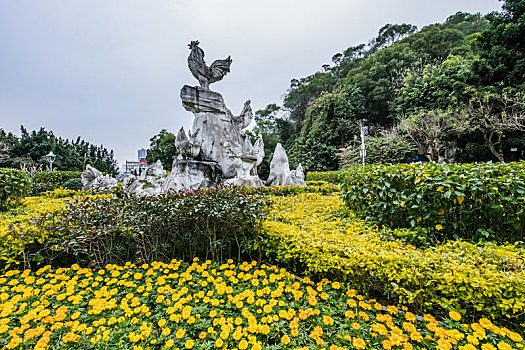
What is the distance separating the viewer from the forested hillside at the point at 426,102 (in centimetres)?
1132

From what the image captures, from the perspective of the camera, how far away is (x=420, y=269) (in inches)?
74.9

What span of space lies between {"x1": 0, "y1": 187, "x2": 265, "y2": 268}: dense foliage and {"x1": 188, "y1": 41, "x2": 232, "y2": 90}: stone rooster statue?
7936 mm

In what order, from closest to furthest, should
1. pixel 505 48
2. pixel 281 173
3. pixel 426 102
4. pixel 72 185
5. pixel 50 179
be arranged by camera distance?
1. pixel 281 173
2. pixel 505 48
3. pixel 72 185
4. pixel 50 179
5. pixel 426 102

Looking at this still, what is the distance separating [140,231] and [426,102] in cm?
2102

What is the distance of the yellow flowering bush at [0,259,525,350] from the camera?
1.57m

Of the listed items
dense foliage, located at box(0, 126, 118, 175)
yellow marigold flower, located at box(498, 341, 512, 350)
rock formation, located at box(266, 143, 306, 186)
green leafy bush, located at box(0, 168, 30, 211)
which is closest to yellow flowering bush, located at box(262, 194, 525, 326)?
yellow marigold flower, located at box(498, 341, 512, 350)

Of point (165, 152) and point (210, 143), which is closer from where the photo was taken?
point (210, 143)

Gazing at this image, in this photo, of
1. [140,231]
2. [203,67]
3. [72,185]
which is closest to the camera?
[140,231]

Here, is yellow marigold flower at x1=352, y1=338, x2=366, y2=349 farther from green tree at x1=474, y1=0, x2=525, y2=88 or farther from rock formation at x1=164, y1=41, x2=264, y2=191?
green tree at x1=474, y1=0, x2=525, y2=88

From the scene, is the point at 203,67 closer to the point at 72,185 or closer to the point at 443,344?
the point at 72,185

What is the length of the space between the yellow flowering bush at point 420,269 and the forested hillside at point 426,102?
43.7ft

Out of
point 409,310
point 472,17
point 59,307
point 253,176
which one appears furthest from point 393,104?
point 59,307

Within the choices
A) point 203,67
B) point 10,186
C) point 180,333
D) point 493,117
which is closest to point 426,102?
point 493,117

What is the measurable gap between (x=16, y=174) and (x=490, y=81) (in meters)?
18.7
